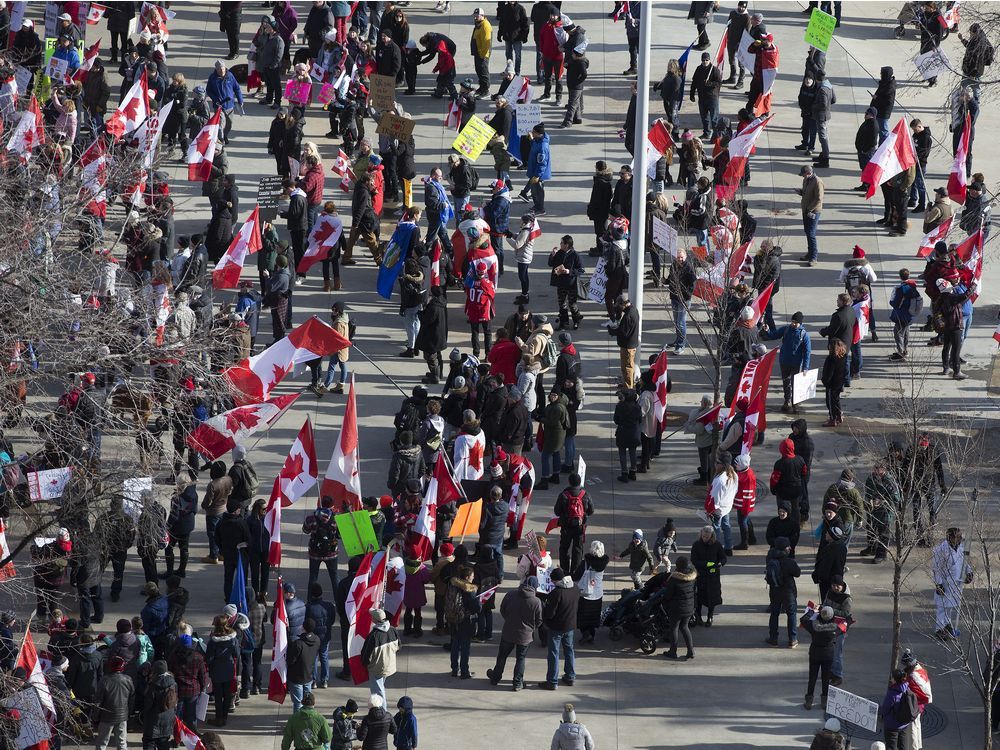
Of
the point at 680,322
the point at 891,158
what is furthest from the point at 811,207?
the point at 680,322

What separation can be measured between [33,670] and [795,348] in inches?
471

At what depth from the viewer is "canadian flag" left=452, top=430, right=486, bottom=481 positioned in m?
26.0

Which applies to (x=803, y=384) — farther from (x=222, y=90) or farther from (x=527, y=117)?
(x=222, y=90)

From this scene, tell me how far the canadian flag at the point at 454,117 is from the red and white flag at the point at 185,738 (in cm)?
1652

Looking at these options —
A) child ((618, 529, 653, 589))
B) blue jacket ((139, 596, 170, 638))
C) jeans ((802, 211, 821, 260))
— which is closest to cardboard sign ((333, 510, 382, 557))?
blue jacket ((139, 596, 170, 638))

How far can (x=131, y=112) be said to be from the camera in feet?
→ 112

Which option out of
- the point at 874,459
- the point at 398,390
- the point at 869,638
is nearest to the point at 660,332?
the point at 398,390

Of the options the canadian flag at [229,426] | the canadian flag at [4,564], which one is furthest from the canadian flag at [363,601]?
the canadian flag at [4,564]

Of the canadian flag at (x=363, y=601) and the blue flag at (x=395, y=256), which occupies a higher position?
the blue flag at (x=395, y=256)

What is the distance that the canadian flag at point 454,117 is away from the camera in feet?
119

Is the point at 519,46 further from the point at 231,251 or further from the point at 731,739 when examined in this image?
the point at 731,739

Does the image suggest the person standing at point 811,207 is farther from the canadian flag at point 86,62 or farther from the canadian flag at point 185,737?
the canadian flag at point 185,737

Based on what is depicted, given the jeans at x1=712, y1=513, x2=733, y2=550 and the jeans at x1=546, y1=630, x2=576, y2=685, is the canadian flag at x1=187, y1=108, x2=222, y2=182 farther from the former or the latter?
the jeans at x1=546, y1=630, x2=576, y2=685

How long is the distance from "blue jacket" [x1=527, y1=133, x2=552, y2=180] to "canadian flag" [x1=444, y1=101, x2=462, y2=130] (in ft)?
8.92
